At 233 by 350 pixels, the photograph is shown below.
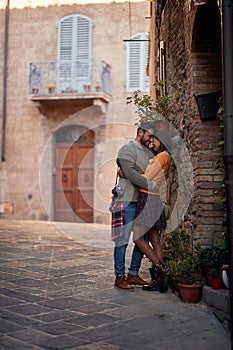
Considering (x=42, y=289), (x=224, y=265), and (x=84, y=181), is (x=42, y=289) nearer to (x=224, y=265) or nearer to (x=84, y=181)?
(x=224, y=265)

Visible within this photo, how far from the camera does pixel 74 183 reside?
53.0ft

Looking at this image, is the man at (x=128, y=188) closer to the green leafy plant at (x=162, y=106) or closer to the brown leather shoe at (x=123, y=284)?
the brown leather shoe at (x=123, y=284)

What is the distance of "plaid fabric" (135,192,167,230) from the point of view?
15.7 ft

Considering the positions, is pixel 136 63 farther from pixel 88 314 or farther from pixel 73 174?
pixel 88 314

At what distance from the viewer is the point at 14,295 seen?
4520 mm

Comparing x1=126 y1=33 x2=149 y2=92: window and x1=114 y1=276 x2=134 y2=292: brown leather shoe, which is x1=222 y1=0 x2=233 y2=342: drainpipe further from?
x1=126 y1=33 x2=149 y2=92: window

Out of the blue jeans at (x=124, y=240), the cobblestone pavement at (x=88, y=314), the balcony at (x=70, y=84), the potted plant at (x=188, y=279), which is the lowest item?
the cobblestone pavement at (x=88, y=314)

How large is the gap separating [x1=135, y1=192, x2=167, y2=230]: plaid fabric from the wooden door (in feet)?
36.3

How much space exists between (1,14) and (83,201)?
7000 mm

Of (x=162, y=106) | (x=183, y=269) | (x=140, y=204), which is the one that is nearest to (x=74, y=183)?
(x=162, y=106)

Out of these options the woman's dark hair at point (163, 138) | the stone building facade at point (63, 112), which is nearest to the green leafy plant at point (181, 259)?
the woman's dark hair at point (163, 138)

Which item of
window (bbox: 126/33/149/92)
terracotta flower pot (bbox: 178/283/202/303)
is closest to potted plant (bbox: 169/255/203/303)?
terracotta flower pot (bbox: 178/283/202/303)

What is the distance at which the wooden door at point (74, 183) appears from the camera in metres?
16.0

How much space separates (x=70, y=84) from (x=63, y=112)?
3.30 ft
